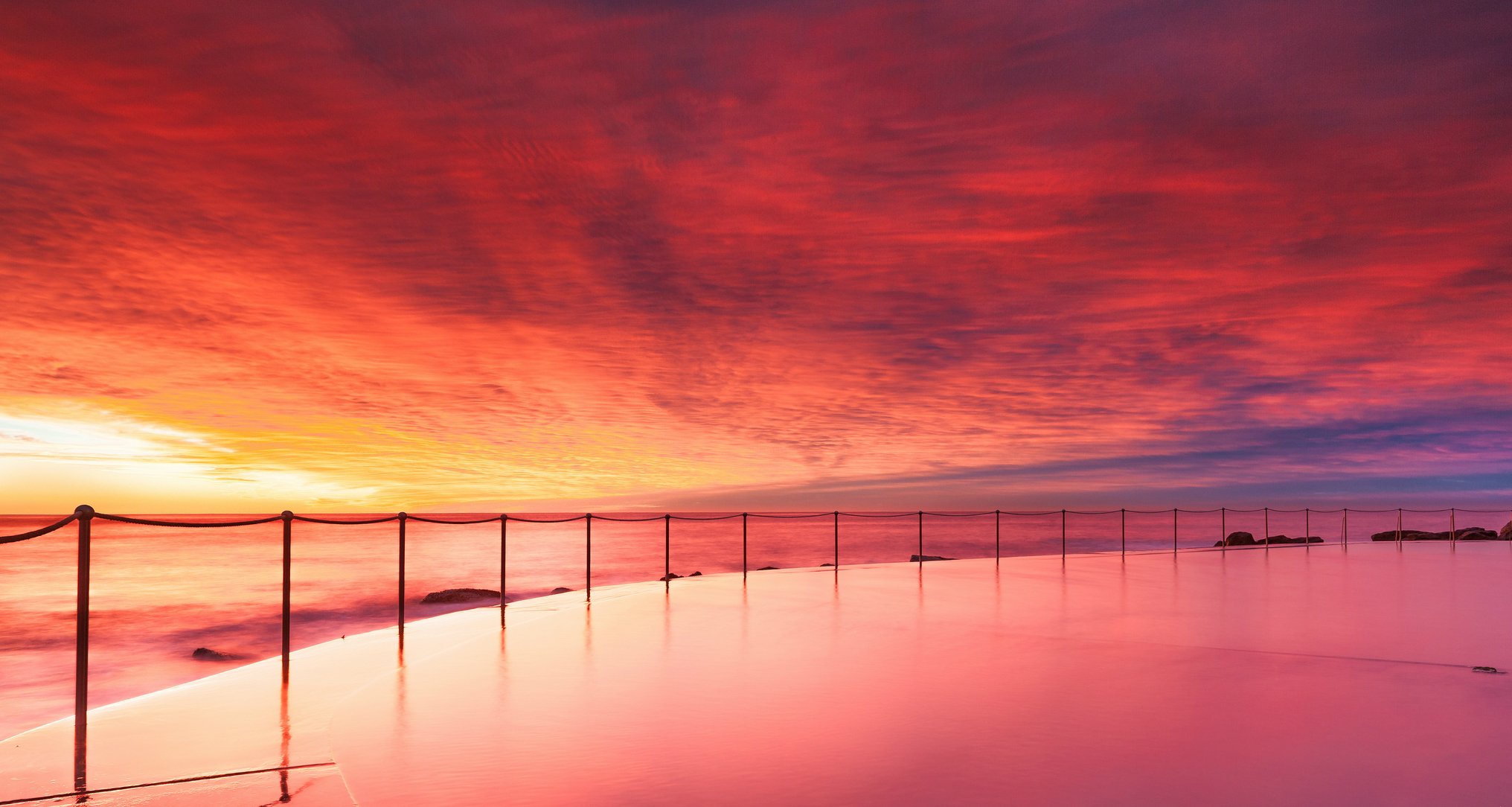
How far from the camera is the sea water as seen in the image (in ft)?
44.9

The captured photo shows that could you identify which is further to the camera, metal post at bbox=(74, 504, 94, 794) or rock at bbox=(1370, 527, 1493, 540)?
rock at bbox=(1370, 527, 1493, 540)

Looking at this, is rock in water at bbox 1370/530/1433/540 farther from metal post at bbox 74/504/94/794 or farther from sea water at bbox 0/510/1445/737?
metal post at bbox 74/504/94/794

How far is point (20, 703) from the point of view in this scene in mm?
10281

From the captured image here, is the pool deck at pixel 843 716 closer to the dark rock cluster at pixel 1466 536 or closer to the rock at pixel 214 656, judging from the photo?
the rock at pixel 214 656

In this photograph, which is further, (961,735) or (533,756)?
(961,735)

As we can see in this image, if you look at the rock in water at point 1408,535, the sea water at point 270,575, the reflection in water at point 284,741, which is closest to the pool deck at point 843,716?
the reflection in water at point 284,741

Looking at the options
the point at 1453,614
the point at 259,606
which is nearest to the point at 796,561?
the point at 259,606

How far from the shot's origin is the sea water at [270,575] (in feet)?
44.9

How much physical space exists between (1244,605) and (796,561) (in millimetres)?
29368

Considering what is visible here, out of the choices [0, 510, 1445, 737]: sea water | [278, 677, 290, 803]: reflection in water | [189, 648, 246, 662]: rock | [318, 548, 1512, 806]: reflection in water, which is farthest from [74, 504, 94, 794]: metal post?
[189, 648, 246, 662]: rock

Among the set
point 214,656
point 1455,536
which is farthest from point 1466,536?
point 214,656

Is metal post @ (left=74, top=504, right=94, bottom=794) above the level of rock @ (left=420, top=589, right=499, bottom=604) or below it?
above

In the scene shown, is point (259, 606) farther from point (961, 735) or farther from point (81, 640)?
point (961, 735)

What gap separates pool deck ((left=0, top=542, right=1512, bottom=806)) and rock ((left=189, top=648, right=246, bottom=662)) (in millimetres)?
6596
